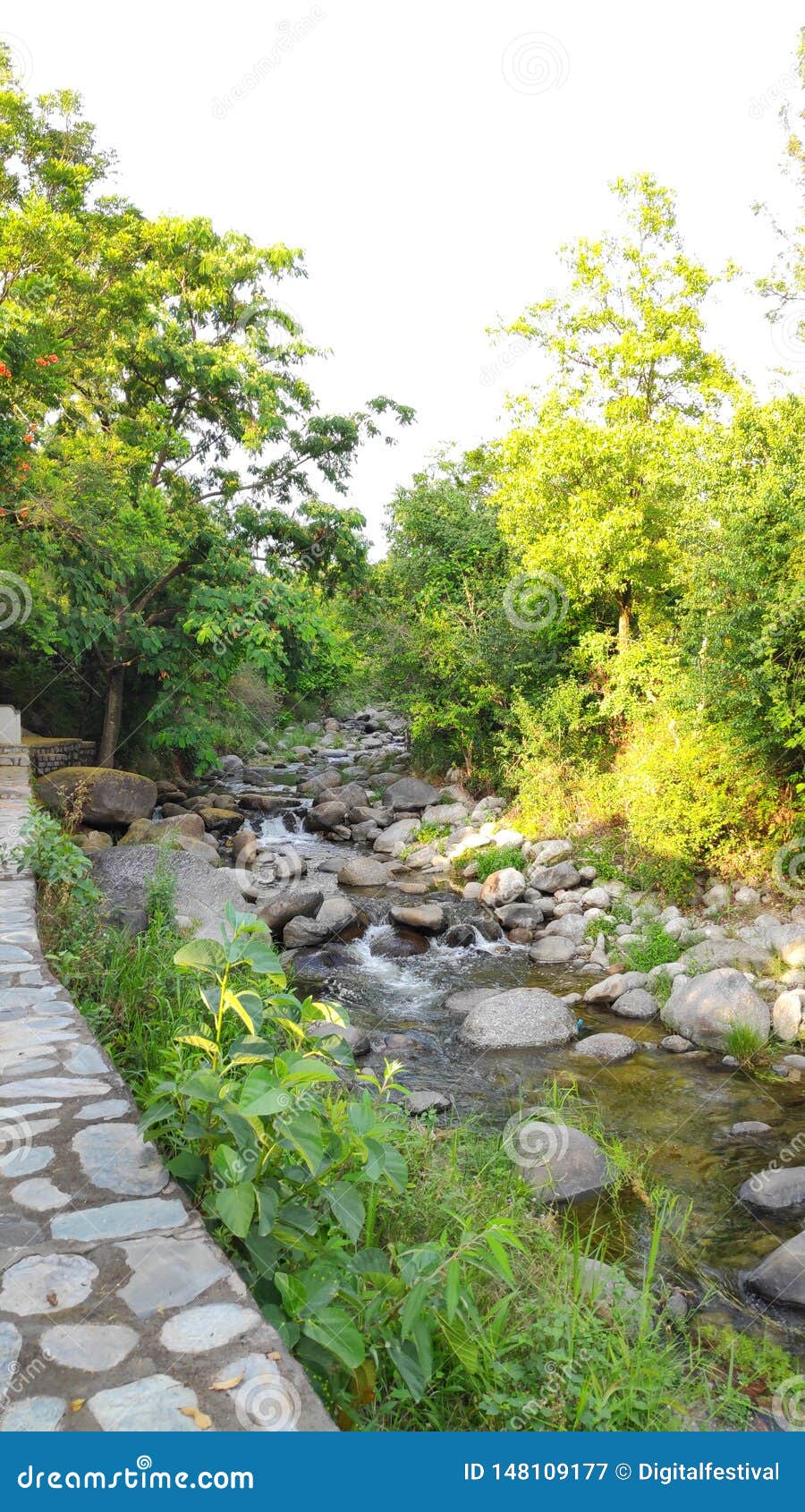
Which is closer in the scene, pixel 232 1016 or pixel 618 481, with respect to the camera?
pixel 232 1016

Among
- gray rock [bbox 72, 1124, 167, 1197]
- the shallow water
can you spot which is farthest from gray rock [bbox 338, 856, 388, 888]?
gray rock [bbox 72, 1124, 167, 1197]

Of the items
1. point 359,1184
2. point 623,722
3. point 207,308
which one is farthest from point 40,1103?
point 207,308

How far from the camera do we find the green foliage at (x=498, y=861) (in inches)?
482

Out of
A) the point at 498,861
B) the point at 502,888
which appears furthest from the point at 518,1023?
the point at 498,861

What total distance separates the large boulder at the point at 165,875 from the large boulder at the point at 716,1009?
3746 mm

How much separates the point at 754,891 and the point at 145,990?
687 centimetres

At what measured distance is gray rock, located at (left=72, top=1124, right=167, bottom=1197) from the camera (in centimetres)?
243

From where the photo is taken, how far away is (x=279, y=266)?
1371cm

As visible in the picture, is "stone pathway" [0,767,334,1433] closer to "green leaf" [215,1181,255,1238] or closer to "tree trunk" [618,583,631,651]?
"green leaf" [215,1181,255,1238]

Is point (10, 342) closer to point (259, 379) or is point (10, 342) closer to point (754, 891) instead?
point (259, 379)

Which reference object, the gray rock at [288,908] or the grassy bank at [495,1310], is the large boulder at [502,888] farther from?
the grassy bank at [495,1310]

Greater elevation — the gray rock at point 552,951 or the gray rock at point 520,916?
the gray rock at point 520,916

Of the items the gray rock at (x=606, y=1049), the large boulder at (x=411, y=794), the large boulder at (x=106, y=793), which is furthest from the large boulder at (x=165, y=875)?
the large boulder at (x=411, y=794)

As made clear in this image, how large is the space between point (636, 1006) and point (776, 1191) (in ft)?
9.70
